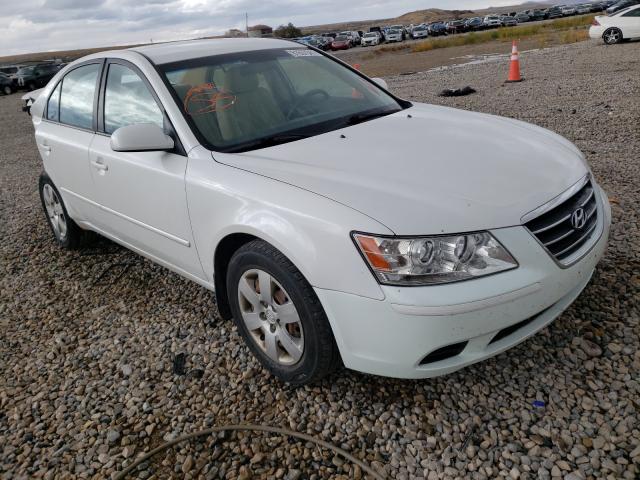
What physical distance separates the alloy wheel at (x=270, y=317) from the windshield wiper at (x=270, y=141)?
68cm

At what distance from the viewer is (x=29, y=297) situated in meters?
4.04

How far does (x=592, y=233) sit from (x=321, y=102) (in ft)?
5.65

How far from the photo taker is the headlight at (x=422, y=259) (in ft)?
6.64

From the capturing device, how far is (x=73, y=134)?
12.6 ft

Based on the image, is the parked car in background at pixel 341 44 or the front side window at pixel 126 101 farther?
the parked car in background at pixel 341 44

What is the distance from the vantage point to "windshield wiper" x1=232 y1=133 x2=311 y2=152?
9.00 feet

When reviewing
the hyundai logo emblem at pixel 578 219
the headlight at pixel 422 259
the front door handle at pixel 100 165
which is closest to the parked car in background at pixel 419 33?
the front door handle at pixel 100 165

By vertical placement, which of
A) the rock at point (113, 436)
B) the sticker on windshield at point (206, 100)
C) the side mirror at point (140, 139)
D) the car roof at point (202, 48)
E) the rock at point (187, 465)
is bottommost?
the rock at point (113, 436)

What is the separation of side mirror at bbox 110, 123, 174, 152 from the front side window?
0.22m

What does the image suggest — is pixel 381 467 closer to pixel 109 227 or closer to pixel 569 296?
pixel 569 296

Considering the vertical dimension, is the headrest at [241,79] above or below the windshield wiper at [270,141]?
above

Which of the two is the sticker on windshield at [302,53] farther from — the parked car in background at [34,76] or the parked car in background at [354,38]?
the parked car in background at [354,38]

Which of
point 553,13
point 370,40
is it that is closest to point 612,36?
point 370,40

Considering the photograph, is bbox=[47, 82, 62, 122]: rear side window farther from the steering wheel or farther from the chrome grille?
the chrome grille
